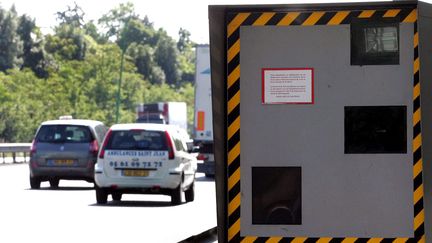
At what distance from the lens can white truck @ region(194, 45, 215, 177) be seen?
1430 inches

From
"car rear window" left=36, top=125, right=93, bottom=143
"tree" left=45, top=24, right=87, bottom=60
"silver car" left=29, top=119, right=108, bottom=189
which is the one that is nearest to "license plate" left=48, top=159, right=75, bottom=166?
"silver car" left=29, top=119, right=108, bottom=189

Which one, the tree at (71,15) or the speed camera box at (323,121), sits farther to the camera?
the tree at (71,15)

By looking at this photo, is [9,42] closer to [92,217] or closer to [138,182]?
[138,182]

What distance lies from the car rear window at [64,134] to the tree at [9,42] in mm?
73763

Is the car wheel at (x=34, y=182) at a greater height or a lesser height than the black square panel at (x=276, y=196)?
lesser

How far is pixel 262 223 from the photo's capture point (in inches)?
270

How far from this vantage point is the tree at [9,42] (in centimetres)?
10262

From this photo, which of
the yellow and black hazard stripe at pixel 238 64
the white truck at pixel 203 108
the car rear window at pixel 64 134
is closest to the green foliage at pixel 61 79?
the white truck at pixel 203 108

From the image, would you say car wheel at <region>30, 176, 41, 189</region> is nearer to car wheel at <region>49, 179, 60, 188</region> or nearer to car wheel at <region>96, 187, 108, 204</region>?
car wheel at <region>49, 179, 60, 188</region>

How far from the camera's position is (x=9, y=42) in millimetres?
103750

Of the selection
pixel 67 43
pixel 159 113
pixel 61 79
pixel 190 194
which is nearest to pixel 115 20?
pixel 67 43

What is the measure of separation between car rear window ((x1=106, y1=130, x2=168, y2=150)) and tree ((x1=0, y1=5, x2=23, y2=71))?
7931cm

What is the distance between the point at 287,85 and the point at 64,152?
71.9ft

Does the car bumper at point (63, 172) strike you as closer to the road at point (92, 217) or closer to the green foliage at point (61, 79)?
the road at point (92, 217)
